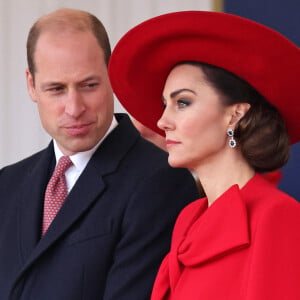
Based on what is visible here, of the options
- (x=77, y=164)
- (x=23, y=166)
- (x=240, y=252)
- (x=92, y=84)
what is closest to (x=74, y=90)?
(x=92, y=84)

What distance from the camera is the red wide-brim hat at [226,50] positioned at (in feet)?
4.93

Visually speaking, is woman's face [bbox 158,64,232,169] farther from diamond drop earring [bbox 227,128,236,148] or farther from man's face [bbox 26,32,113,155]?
man's face [bbox 26,32,113,155]

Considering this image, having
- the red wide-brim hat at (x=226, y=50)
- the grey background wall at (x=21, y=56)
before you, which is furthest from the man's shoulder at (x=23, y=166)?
the grey background wall at (x=21, y=56)

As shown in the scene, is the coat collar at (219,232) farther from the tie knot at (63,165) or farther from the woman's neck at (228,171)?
the tie knot at (63,165)

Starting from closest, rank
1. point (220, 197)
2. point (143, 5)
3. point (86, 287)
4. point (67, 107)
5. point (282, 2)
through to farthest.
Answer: point (220, 197) → point (86, 287) → point (67, 107) → point (282, 2) → point (143, 5)

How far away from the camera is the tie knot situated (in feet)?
6.12

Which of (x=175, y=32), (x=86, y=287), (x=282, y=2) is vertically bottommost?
(x=86, y=287)

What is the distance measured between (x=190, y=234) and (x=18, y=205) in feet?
1.58

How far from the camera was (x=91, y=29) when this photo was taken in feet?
6.16

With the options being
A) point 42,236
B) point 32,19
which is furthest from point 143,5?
point 42,236

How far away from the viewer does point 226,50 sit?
5.06 feet

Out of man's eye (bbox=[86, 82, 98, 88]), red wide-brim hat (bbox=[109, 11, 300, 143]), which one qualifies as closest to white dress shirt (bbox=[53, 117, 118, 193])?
man's eye (bbox=[86, 82, 98, 88])

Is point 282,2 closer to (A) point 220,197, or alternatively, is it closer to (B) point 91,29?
(B) point 91,29

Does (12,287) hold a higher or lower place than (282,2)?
lower
